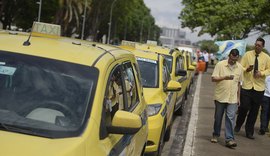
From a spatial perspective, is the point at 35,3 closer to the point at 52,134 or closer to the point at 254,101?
the point at 254,101

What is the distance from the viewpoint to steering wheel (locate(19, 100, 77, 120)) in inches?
148

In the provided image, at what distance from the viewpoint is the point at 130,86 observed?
17.3ft

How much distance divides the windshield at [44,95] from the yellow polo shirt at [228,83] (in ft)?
17.3

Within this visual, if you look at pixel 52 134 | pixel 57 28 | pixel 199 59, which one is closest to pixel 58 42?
pixel 57 28

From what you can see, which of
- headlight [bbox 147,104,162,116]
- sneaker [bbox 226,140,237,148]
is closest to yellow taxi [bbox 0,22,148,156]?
headlight [bbox 147,104,162,116]

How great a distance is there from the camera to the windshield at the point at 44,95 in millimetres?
3590

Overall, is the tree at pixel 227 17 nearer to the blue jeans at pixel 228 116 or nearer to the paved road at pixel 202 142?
the paved road at pixel 202 142

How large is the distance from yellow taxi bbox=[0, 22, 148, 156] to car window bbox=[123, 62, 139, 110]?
19.8 inches

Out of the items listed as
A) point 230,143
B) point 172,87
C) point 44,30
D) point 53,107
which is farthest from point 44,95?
point 230,143

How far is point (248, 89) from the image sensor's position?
10070 millimetres

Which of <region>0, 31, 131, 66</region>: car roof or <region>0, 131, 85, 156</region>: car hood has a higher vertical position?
<region>0, 31, 131, 66</region>: car roof

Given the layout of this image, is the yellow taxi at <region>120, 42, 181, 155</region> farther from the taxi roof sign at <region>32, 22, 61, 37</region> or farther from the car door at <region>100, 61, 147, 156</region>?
the taxi roof sign at <region>32, 22, 61, 37</region>

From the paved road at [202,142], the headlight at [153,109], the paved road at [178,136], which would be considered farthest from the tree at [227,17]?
the headlight at [153,109]

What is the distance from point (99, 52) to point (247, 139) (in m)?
6.41
